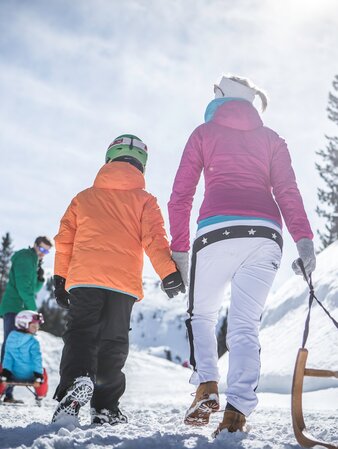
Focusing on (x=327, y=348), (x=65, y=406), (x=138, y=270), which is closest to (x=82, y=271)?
(x=138, y=270)

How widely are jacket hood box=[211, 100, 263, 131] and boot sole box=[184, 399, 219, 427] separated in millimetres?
1870

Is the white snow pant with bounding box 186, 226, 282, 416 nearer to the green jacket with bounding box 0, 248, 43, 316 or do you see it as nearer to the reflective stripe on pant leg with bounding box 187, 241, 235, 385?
the reflective stripe on pant leg with bounding box 187, 241, 235, 385

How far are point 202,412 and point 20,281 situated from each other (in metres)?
4.55

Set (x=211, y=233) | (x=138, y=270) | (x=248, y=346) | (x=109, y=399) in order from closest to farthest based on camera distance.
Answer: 1. (x=248, y=346)
2. (x=211, y=233)
3. (x=109, y=399)
4. (x=138, y=270)

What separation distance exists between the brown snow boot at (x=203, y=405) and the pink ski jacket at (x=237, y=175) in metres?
0.93

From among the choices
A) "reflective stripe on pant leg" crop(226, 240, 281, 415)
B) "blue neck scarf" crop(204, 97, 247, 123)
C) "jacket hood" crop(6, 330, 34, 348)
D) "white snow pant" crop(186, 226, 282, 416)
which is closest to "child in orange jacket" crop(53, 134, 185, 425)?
"white snow pant" crop(186, 226, 282, 416)

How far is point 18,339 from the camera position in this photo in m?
6.77

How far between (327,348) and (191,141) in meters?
3.45

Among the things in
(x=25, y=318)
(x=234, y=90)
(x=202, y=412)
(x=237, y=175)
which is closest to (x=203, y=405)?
(x=202, y=412)

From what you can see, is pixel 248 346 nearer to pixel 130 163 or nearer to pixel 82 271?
pixel 82 271

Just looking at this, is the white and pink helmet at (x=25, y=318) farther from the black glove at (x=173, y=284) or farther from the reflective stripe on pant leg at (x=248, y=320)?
the reflective stripe on pant leg at (x=248, y=320)

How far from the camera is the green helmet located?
3.90m

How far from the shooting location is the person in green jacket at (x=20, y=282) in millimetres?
6691

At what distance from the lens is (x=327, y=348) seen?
5.48 meters
